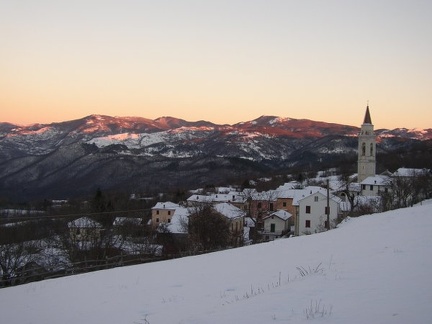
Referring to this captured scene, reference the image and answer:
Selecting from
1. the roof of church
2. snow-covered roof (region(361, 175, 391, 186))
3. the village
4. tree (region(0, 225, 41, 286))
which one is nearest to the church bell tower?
the roof of church

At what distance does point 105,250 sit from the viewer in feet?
106

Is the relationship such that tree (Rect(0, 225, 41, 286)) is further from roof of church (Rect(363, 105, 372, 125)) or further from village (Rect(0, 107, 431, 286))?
roof of church (Rect(363, 105, 372, 125))

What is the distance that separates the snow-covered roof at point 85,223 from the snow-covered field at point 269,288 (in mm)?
18735

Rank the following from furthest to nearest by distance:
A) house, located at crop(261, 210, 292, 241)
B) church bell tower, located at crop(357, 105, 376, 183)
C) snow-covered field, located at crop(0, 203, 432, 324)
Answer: church bell tower, located at crop(357, 105, 376, 183) < house, located at crop(261, 210, 292, 241) < snow-covered field, located at crop(0, 203, 432, 324)

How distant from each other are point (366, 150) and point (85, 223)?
203 feet

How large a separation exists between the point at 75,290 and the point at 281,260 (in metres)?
6.83

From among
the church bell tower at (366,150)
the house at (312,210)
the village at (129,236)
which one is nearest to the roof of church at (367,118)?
the church bell tower at (366,150)

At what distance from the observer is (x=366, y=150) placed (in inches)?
3258

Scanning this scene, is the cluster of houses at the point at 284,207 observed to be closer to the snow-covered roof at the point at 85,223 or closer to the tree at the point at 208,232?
the snow-covered roof at the point at 85,223

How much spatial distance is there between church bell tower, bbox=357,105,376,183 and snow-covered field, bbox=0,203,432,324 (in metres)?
66.2

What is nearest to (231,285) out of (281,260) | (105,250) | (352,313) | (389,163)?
(281,260)

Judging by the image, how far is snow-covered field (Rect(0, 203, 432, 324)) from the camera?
7059 mm

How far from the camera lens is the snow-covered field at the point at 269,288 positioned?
23.2 ft

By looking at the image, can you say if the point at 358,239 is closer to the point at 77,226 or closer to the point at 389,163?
the point at 77,226
